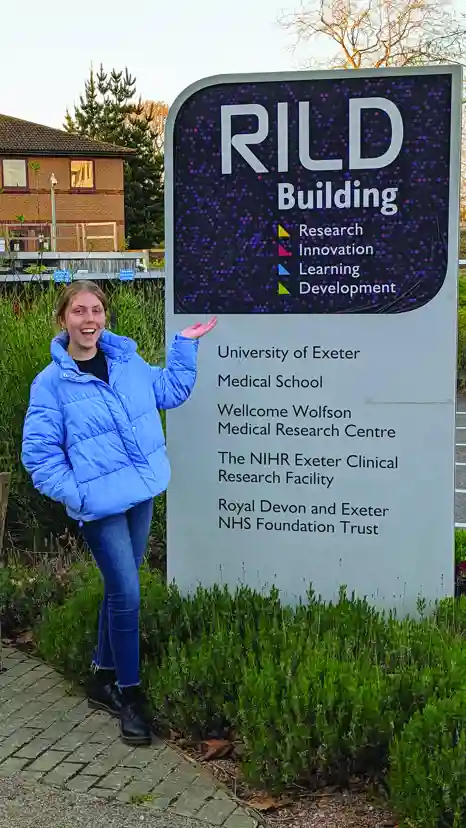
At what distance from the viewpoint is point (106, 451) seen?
151 inches

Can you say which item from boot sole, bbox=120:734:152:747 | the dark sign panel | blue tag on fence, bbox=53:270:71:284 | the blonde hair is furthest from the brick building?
boot sole, bbox=120:734:152:747

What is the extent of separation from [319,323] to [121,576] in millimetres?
1440

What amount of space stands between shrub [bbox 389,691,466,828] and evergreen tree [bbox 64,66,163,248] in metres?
58.0

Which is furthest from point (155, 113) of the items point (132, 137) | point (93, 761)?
point (93, 761)

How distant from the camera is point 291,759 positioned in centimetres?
334

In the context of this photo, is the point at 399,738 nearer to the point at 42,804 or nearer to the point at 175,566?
the point at 42,804

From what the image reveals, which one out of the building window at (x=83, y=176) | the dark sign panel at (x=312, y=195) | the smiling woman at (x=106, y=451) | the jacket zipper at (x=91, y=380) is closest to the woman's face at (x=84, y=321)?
the smiling woman at (x=106, y=451)

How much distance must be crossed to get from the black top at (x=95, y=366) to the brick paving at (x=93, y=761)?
1491mm

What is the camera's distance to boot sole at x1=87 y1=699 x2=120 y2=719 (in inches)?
165

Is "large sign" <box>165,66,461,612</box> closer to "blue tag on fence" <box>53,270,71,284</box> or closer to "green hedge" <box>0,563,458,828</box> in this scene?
"green hedge" <box>0,563,458,828</box>

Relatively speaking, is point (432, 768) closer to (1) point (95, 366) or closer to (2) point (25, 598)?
(1) point (95, 366)

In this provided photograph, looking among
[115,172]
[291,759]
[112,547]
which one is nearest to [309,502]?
[112,547]

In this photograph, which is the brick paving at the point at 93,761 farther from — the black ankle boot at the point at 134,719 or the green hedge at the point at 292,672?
the green hedge at the point at 292,672

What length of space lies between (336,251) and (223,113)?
0.83m
